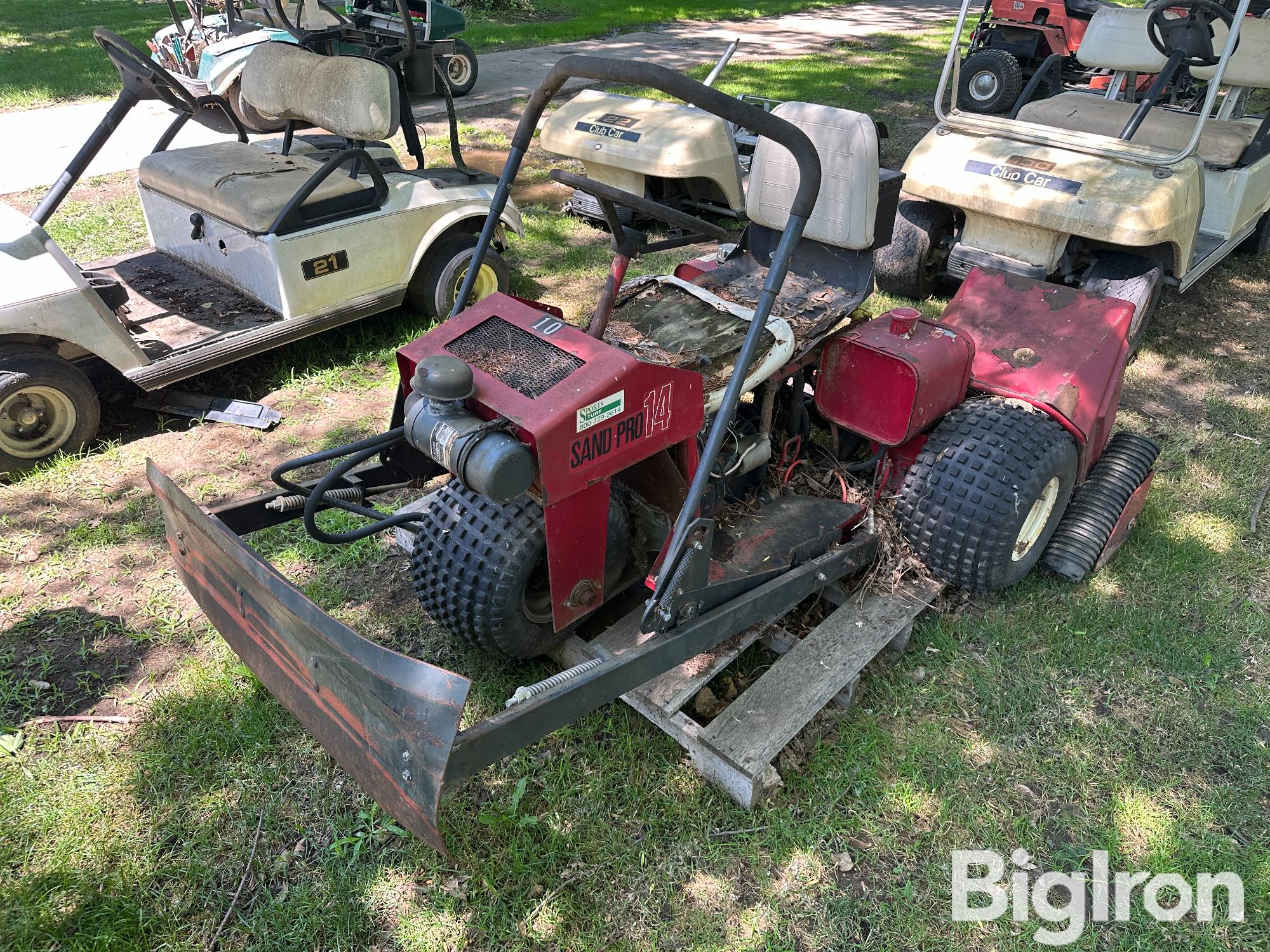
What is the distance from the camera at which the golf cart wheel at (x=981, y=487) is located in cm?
286

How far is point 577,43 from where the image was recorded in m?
12.3

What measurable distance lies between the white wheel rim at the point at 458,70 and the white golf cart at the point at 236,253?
16.7 feet

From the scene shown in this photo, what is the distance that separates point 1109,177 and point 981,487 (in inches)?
86.8

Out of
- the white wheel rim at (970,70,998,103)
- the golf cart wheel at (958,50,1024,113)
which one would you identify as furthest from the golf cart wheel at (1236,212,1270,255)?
the white wheel rim at (970,70,998,103)

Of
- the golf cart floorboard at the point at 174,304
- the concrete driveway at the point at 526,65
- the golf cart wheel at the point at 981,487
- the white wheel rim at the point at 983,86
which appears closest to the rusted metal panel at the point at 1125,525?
the golf cart wheel at the point at 981,487

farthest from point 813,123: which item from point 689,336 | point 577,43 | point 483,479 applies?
point 577,43

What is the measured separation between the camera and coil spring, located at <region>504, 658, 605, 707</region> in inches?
86.0

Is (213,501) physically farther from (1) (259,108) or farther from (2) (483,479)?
(1) (259,108)

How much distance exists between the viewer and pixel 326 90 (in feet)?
14.6

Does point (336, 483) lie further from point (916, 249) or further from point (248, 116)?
point (248, 116)

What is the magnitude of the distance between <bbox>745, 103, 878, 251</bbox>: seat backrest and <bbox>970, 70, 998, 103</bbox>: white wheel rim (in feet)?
22.4

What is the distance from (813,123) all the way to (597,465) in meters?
1.66

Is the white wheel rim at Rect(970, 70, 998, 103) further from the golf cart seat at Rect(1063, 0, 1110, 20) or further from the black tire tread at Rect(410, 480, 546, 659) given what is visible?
the black tire tread at Rect(410, 480, 546, 659)

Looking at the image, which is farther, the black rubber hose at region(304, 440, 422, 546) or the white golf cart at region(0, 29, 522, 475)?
the white golf cart at region(0, 29, 522, 475)
